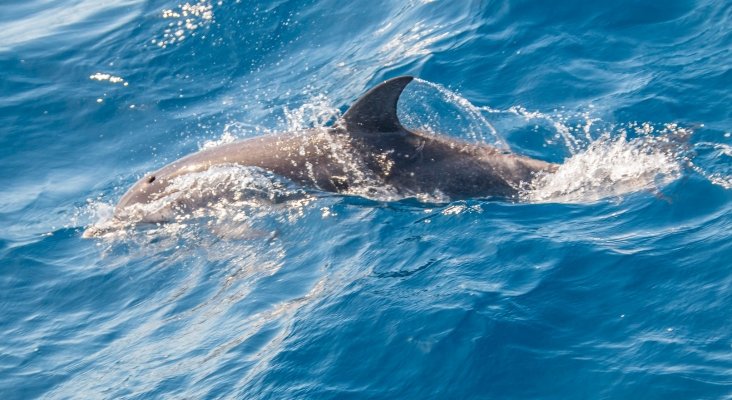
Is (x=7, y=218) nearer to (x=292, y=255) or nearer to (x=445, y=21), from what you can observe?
(x=292, y=255)

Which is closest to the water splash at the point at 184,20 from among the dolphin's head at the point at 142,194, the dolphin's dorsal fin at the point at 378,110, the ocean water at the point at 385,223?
the ocean water at the point at 385,223

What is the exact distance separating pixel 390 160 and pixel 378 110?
59cm

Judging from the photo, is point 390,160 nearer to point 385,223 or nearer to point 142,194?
point 385,223

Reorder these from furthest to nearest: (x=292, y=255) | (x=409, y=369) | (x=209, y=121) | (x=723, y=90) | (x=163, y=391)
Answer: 1. (x=209, y=121)
2. (x=723, y=90)
3. (x=292, y=255)
4. (x=163, y=391)
5. (x=409, y=369)

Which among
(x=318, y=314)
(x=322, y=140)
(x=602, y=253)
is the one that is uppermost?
(x=322, y=140)

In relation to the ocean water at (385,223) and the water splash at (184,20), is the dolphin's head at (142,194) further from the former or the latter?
the water splash at (184,20)

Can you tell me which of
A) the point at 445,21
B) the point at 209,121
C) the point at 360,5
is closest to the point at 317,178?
the point at 209,121

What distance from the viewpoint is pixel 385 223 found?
9398mm

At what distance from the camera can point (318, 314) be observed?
8070 mm

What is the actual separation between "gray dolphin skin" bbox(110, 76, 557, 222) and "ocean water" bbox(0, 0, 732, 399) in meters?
0.21

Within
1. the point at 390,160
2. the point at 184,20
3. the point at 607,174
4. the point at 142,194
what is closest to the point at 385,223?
the point at 390,160

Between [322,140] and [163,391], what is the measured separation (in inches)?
142

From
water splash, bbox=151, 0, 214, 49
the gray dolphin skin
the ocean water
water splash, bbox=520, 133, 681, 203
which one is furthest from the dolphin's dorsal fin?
water splash, bbox=151, 0, 214, 49

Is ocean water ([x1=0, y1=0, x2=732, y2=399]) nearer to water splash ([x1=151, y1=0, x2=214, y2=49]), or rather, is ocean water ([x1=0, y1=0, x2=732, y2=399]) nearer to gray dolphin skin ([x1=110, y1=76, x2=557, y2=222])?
water splash ([x1=151, y1=0, x2=214, y2=49])
